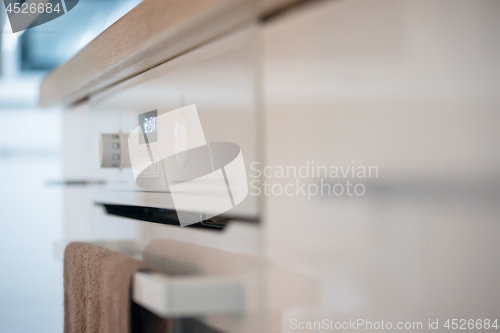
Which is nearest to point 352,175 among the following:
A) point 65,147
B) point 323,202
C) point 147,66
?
point 323,202

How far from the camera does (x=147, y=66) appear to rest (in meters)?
0.47

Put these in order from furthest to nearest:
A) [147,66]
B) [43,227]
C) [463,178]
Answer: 1. [43,227]
2. [147,66]
3. [463,178]

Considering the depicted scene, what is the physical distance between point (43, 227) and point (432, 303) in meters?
0.47

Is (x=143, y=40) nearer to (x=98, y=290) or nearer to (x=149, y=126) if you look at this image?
(x=149, y=126)

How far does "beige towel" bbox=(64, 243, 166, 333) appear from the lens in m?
0.40

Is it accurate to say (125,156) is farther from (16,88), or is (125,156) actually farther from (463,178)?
(463,178)

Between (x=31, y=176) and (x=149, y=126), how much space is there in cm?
22

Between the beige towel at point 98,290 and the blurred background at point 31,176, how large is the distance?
0.12ft

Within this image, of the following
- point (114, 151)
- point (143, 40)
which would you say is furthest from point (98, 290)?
point (143, 40)

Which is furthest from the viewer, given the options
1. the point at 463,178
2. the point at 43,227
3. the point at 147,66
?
the point at 43,227

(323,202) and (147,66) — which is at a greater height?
(147,66)

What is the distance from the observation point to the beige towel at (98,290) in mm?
401

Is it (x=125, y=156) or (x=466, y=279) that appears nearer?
(x=466, y=279)

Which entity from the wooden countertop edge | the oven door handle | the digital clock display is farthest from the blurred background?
the oven door handle
